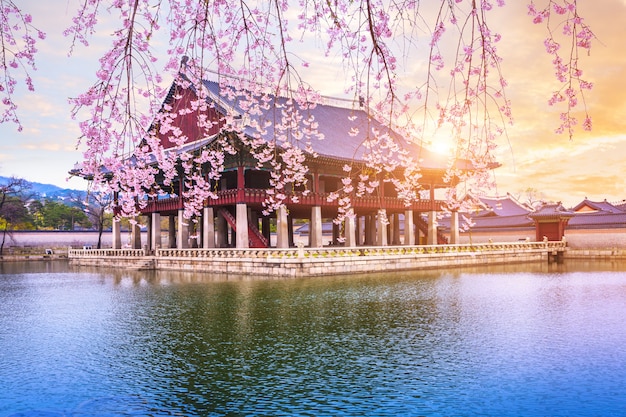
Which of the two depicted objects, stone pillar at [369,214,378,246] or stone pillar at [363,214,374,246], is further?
stone pillar at [363,214,374,246]

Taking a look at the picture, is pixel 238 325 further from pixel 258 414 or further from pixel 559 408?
pixel 559 408

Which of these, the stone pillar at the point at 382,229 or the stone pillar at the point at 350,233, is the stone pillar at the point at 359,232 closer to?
the stone pillar at the point at 382,229

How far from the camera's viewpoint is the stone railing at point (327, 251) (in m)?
29.7

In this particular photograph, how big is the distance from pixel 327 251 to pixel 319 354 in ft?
62.1

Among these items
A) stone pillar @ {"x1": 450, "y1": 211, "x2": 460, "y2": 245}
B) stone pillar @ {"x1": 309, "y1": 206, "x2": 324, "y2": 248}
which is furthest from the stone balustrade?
stone pillar @ {"x1": 450, "y1": 211, "x2": 460, "y2": 245}

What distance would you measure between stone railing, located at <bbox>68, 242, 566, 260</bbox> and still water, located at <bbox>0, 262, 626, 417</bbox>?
8.13 metres

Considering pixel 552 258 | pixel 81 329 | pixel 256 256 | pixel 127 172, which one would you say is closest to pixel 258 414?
pixel 127 172

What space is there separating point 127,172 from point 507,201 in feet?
182

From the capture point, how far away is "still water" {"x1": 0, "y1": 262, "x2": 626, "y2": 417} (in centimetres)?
870

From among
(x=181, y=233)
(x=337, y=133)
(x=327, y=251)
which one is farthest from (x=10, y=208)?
(x=327, y=251)

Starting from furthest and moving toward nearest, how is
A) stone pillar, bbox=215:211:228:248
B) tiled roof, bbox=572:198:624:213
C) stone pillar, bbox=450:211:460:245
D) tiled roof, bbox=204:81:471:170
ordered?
tiled roof, bbox=572:198:624:213
stone pillar, bbox=450:211:460:245
stone pillar, bbox=215:211:228:248
tiled roof, bbox=204:81:471:170

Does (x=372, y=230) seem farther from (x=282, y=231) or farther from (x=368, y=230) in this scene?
(x=282, y=231)

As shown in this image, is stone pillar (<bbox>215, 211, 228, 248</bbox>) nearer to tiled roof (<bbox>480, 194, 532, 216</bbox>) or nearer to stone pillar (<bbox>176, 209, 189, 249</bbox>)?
stone pillar (<bbox>176, 209, 189, 249</bbox>)

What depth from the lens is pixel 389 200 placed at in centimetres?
4197
